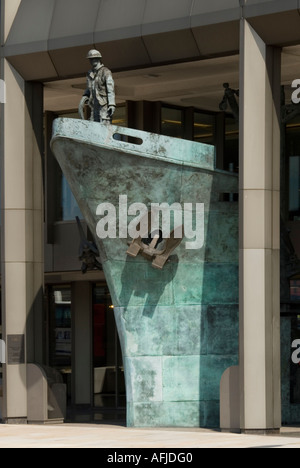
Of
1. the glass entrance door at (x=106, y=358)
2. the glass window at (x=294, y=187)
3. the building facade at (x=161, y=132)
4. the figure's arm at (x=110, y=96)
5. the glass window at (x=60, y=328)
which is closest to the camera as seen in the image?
the building facade at (x=161, y=132)

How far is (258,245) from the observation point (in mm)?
28297

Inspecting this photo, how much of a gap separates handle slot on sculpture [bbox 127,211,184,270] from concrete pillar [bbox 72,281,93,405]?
972 centimetres

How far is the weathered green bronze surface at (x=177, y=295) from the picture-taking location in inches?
1164

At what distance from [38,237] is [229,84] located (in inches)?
217

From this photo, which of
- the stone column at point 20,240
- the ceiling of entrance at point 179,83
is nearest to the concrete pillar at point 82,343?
the ceiling of entrance at point 179,83

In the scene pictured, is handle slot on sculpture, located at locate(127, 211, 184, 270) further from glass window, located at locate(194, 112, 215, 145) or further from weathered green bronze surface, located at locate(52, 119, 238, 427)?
glass window, located at locate(194, 112, 215, 145)

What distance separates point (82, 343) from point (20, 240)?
24.8ft

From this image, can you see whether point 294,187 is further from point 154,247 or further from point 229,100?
point 154,247

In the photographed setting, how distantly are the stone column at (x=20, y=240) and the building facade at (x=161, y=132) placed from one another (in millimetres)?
31

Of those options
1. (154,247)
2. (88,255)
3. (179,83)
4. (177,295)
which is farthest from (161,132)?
(177,295)

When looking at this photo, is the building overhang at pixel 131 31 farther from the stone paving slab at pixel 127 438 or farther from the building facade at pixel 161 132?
the stone paving slab at pixel 127 438

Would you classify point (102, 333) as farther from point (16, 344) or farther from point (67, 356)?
point (16, 344)

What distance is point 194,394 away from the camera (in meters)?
29.9
